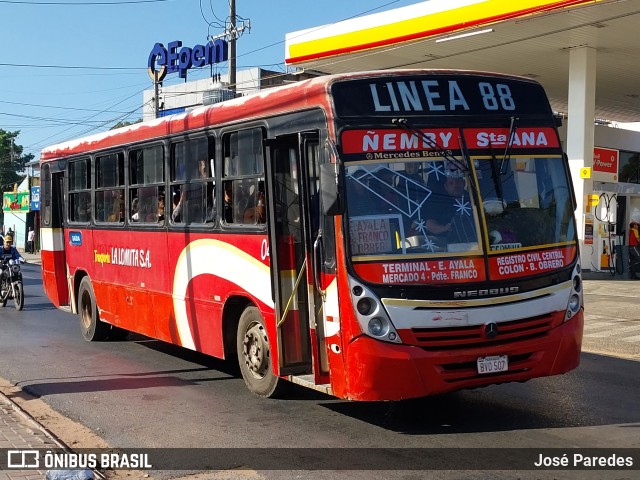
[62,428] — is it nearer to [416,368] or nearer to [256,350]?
[256,350]

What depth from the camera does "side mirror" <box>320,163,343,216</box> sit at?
6844 millimetres

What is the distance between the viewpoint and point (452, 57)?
25.7 m

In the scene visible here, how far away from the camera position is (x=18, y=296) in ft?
61.1

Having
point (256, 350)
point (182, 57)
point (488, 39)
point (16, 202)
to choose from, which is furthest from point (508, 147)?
point (16, 202)

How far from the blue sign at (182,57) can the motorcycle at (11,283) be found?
1853 cm

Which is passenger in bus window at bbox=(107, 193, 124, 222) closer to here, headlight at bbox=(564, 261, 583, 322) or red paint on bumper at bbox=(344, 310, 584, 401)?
red paint on bumper at bbox=(344, 310, 584, 401)

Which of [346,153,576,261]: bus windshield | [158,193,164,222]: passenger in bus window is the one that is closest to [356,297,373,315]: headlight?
[346,153,576,261]: bus windshield

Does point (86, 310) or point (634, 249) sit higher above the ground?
point (634, 249)

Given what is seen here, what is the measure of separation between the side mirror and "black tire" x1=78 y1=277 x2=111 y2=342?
7.09 metres

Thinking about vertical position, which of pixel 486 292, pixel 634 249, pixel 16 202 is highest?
pixel 16 202

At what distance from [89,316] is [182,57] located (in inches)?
1102

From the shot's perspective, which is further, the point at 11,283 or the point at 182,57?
the point at 182,57
